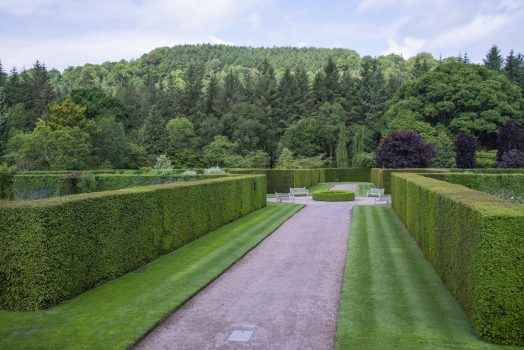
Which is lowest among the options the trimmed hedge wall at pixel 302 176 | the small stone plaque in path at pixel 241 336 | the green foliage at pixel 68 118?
the small stone plaque in path at pixel 241 336

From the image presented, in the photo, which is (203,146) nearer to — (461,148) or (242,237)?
(461,148)

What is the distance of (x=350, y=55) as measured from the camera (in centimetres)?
11144

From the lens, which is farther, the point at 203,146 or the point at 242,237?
the point at 203,146

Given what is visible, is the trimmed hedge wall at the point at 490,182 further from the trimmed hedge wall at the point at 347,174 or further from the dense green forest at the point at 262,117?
the trimmed hedge wall at the point at 347,174

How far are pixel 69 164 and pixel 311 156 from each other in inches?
1424

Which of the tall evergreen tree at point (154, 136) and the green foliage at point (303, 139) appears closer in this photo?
the tall evergreen tree at point (154, 136)

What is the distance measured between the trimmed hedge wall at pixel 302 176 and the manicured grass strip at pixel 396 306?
24.0 m

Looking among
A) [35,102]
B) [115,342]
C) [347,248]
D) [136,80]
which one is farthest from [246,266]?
[136,80]

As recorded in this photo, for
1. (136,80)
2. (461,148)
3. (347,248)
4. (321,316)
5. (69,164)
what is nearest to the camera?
(321,316)

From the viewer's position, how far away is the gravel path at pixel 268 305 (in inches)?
267

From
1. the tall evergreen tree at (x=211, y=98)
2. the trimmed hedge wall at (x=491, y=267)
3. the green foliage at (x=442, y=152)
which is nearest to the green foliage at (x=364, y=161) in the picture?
the green foliage at (x=442, y=152)

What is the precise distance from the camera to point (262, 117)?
72062mm

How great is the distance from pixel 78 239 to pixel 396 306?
5801 millimetres

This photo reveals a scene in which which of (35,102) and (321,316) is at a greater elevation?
(35,102)
